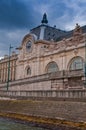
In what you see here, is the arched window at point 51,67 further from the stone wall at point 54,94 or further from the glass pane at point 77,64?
the stone wall at point 54,94

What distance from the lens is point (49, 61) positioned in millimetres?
60344

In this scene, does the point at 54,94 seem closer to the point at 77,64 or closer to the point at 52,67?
the point at 77,64

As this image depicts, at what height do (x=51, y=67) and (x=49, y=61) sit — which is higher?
(x=49, y=61)

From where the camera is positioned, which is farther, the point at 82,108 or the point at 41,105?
the point at 41,105

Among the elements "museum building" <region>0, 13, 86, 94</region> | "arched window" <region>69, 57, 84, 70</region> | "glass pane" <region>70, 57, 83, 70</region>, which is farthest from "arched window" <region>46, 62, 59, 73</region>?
"glass pane" <region>70, 57, 83, 70</region>

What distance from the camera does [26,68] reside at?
69.9m

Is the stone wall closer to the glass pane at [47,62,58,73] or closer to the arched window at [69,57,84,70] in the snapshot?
the arched window at [69,57,84,70]

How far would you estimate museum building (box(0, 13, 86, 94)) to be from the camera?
141ft

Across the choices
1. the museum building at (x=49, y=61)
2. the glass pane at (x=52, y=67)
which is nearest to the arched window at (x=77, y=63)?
the museum building at (x=49, y=61)

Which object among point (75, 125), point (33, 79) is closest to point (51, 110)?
point (75, 125)

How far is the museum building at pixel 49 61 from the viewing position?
4283 cm

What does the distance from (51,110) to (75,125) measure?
573 centimetres

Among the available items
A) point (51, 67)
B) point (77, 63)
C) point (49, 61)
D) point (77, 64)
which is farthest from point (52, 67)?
point (77, 64)

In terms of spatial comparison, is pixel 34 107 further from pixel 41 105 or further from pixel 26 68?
pixel 26 68
